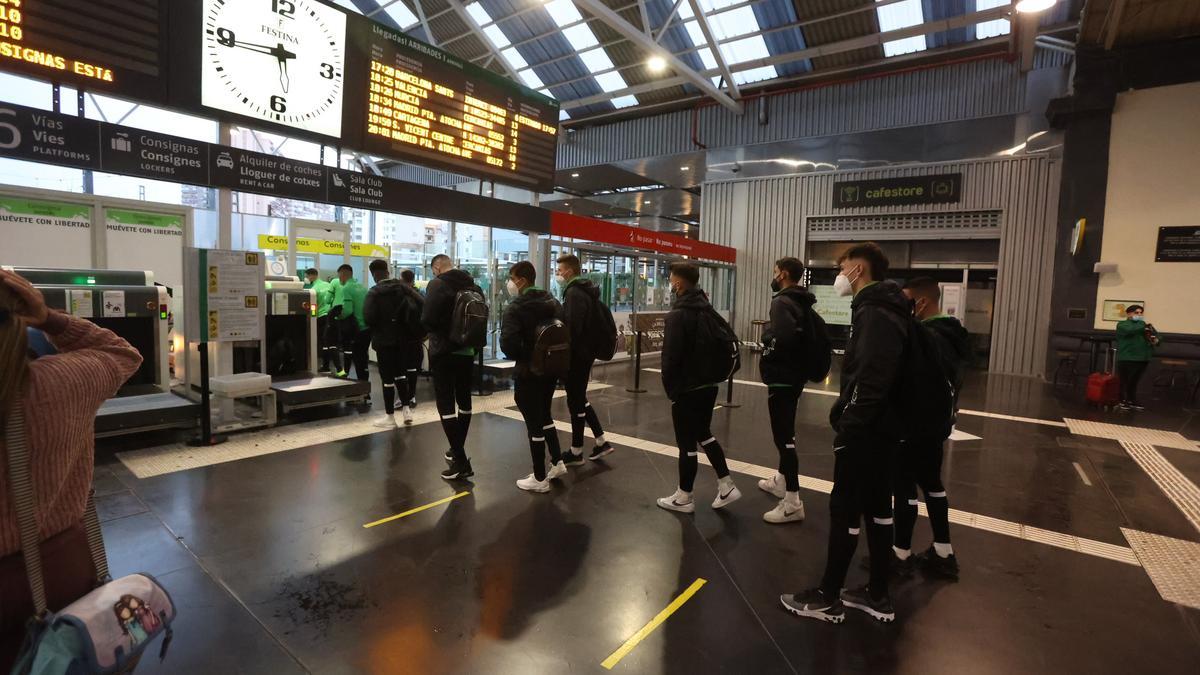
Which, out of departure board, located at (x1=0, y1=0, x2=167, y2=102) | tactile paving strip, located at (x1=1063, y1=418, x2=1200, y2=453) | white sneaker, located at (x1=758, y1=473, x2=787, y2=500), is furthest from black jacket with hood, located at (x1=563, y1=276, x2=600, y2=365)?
tactile paving strip, located at (x1=1063, y1=418, x2=1200, y2=453)

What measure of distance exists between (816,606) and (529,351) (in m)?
2.31

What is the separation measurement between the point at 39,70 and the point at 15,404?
461cm

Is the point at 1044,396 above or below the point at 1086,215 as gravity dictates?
below

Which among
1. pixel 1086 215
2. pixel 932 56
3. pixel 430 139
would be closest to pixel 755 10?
pixel 932 56

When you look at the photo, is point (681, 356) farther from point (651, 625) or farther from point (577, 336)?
point (651, 625)

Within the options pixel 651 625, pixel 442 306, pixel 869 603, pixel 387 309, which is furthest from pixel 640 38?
pixel 651 625

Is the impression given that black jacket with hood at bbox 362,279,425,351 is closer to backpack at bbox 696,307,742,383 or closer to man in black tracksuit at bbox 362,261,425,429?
man in black tracksuit at bbox 362,261,425,429

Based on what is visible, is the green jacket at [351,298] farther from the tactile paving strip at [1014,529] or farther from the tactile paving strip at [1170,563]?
the tactile paving strip at [1170,563]

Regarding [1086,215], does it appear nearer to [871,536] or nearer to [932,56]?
[932,56]

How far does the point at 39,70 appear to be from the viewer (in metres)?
4.23

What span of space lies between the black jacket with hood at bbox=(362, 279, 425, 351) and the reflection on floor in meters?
1.22

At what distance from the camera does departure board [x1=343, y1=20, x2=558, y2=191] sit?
A: 20.8 ft

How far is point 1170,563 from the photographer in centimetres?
346

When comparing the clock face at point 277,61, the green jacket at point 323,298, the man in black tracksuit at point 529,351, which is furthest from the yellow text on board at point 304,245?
the man in black tracksuit at point 529,351
